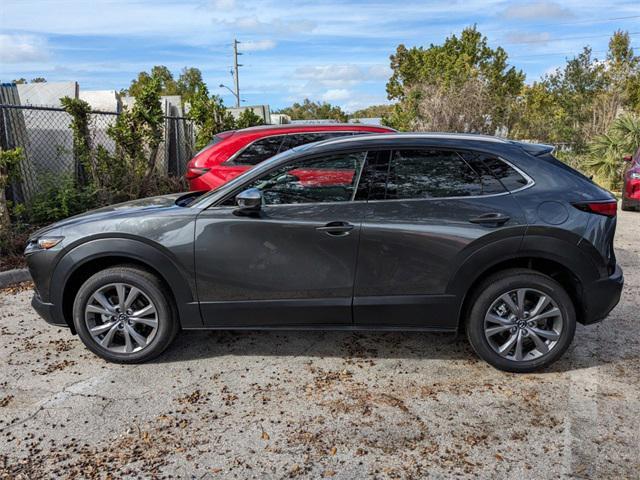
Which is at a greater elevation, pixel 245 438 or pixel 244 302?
pixel 244 302

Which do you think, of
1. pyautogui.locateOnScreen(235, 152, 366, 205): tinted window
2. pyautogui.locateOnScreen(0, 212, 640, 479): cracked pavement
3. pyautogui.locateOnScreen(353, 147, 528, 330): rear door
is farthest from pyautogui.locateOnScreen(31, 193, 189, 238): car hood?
pyautogui.locateOnScreen(353, 147, 528, 330): rear door

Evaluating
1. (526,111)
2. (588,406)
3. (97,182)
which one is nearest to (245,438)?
(588,406)

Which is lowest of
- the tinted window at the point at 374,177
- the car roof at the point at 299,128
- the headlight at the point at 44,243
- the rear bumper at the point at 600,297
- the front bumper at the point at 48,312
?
the front bumper at the point at 48,312

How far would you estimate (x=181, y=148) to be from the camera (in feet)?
44.6

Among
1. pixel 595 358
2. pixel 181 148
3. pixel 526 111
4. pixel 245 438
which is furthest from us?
pixel 526 111

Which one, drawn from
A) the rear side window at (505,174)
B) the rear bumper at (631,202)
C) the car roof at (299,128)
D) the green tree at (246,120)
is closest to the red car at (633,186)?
the rear bumper at (631,202)

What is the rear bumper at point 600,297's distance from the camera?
3.80m

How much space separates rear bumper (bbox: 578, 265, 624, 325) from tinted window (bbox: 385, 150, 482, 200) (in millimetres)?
1066

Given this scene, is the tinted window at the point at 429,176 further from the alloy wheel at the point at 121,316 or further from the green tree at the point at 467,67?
the green tree at the point at 467,67

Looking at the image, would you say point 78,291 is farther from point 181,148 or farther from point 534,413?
point 181,148

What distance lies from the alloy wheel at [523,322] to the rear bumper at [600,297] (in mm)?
228

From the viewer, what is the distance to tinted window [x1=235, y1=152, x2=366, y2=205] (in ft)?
12.9

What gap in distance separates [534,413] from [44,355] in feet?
12.4

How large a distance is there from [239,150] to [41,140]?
4.19 metres
